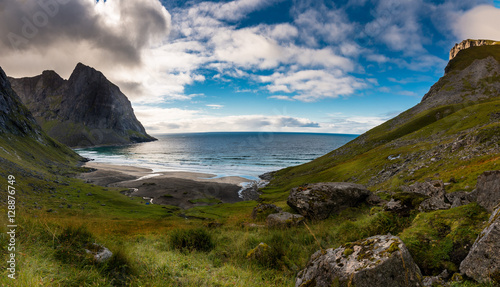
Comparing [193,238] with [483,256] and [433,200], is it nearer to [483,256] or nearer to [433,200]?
[483,256]

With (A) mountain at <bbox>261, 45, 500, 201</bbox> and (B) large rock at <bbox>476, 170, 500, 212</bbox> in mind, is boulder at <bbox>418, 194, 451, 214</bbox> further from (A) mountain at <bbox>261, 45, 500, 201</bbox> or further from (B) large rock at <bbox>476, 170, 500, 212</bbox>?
(A) mountain at <bbox>261, 45, 500, 201</bbox>

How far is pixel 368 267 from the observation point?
5734 mm

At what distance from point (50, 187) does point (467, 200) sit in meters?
74.5

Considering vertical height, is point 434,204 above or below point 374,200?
above

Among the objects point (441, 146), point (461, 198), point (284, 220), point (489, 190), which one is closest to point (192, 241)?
point (284, 220)

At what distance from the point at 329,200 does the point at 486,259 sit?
593 inches

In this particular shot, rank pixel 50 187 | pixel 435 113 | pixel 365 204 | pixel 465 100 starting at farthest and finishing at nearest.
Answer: pixel 465 100, pixel 435 113, pixel 50 187, pixel 365 204

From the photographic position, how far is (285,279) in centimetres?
802

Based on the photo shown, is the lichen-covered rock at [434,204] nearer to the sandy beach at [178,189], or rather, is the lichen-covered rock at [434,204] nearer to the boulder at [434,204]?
the boulder at [434,204]

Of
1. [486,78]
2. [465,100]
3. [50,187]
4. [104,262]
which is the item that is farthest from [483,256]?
[486,78]

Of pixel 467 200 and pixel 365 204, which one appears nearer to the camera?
pixel 467 200

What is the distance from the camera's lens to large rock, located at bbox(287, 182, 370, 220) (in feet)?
65.7

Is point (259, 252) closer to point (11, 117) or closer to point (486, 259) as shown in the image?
point (486, 259)

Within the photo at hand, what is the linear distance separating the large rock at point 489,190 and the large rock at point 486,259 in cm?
308
